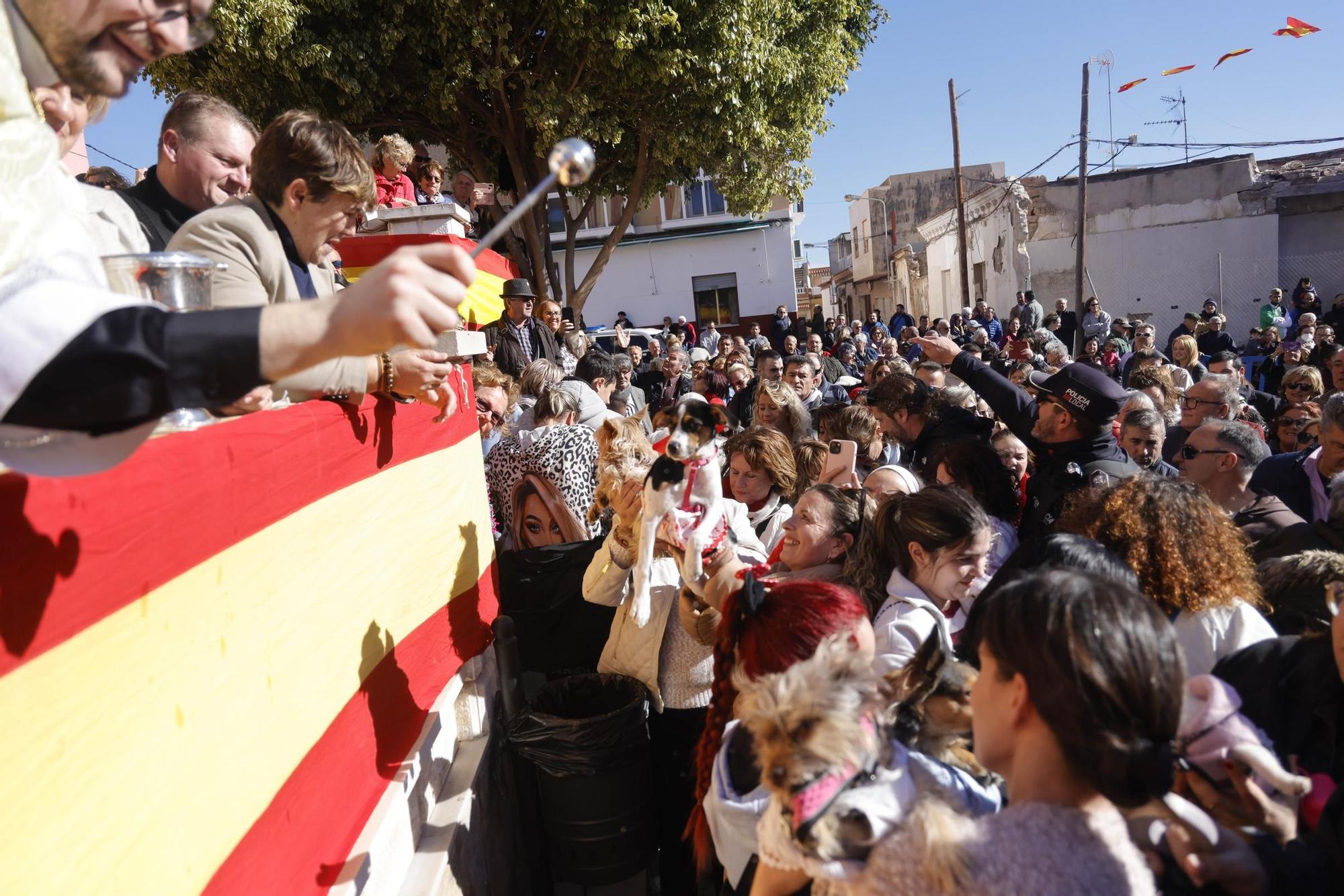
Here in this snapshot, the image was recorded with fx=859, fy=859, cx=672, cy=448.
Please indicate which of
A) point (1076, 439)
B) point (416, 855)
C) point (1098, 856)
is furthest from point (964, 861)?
point (1076, 439)

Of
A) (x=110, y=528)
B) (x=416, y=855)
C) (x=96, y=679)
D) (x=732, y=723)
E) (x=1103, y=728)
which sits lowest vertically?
(x=416, y=855)

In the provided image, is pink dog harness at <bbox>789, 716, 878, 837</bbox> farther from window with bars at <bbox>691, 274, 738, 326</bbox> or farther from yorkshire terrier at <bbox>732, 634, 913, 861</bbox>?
window with bars at <bbox>691, 274, 738, 326</bbox>

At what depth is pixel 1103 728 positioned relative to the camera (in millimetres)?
1471

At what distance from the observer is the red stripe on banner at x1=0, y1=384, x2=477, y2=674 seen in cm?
111

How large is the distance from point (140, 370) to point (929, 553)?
258 cm

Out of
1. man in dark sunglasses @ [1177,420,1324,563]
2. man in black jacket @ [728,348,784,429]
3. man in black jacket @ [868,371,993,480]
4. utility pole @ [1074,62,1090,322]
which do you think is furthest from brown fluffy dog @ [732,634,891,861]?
utility pole @ [1074,62,1090,322]

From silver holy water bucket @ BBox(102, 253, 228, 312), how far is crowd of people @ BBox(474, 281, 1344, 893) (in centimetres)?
125

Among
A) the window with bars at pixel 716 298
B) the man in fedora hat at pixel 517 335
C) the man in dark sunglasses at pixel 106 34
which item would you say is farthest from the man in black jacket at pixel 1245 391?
the window with bars at pixel 716 298

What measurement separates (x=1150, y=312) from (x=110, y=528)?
80.5ft

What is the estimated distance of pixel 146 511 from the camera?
1.37 metres

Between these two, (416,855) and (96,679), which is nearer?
(96,679)

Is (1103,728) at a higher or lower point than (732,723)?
higher

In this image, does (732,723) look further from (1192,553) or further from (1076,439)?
(1076,439)

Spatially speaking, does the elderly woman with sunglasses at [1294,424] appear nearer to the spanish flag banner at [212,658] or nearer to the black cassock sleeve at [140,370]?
the spanish flag banner at [212,658]
